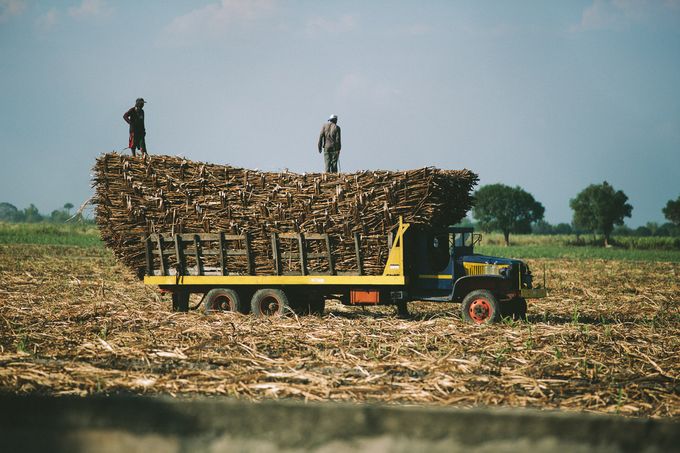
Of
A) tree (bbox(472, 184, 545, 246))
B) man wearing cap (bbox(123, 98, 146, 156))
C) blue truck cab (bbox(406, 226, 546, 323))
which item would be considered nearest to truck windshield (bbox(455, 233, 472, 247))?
blue truck cab (bbox(406, 226, 546, 323))

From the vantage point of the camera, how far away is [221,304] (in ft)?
42.0

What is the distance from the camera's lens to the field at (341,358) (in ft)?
19.3

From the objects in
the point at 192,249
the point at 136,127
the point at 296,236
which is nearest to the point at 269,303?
the point at 296,236

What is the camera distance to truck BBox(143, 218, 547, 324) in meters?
11.8

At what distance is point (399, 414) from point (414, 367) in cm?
225

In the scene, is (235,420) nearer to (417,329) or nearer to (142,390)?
(142,390)

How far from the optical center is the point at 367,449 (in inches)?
182

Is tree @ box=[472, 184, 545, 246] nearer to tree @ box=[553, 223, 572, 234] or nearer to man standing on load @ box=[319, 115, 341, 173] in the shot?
tree @ box=[553, 223, 572, 234]

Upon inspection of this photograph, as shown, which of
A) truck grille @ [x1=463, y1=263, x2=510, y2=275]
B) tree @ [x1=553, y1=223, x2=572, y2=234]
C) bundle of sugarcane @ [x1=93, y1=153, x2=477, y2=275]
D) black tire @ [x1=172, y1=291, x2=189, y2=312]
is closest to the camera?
bundle of sugarcane @ [x1=93, y1=153, x2=477, y2=275]

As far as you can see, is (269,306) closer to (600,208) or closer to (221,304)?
(221,304)

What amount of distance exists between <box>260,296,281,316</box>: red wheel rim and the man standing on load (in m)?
4.08

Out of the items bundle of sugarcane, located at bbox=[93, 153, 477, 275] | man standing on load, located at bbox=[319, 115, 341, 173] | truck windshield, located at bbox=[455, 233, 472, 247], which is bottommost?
truck windshield, located at bbox=[455, 233, 472, 247]

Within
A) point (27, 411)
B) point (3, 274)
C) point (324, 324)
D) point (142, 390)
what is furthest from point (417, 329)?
point (3, 274)

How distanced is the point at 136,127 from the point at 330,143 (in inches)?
167
